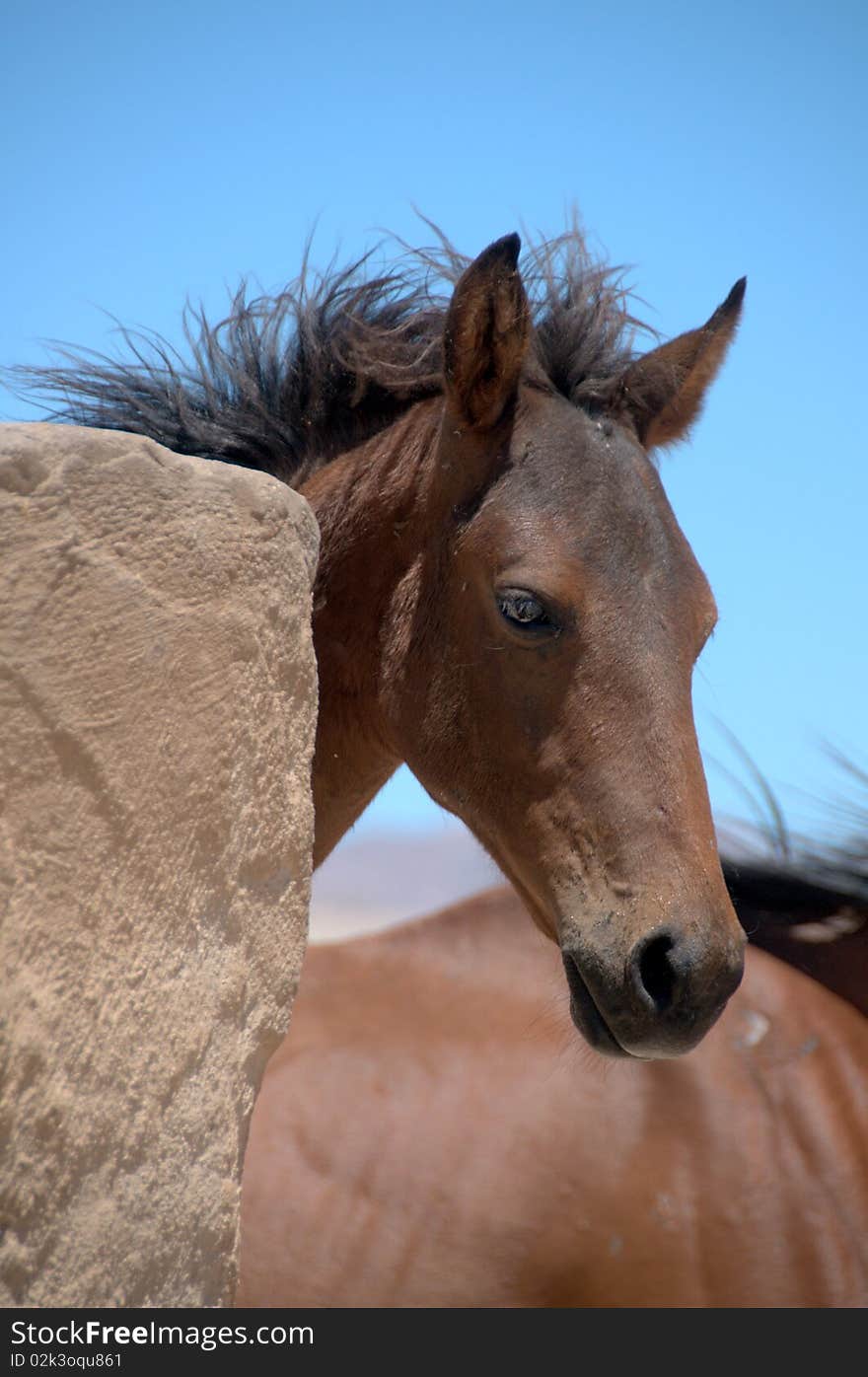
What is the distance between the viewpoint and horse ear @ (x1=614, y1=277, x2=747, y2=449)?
10.8ft

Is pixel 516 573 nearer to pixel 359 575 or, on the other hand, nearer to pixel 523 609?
A: pixel 523 609

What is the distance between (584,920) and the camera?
2559mm

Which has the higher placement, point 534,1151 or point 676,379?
point 676,379

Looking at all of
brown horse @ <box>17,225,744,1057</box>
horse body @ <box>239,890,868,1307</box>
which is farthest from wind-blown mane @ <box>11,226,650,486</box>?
horse body @ <box>239,890,868,1307</box>

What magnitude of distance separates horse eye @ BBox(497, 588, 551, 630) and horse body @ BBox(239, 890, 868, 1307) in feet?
4.38

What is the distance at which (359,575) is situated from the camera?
10.3 ft

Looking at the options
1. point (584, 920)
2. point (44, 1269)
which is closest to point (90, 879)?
point (44, 1269)

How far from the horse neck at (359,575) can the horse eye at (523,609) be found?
348mm

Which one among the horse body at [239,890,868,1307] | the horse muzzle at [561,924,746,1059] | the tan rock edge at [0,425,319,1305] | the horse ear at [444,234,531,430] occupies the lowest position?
the horse body at [239,890,868,1307]

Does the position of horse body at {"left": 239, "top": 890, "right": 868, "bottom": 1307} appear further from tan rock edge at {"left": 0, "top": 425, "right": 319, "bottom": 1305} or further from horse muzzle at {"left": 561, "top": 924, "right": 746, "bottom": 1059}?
tan rock edge at {"left": 0, "top": 425, "right": 319, "bottom": 1305}

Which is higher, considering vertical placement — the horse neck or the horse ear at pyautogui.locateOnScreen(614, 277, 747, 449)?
the horse ear at pyautogui.locateOnScreen(614, 277, 747, 449)

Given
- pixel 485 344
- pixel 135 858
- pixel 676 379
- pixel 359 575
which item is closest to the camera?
pixel 135 858

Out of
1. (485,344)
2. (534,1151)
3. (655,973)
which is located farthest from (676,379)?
(534,1151)

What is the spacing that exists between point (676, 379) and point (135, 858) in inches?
86.6
